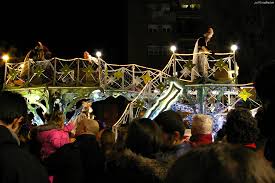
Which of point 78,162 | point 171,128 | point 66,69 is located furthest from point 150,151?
point 66,69

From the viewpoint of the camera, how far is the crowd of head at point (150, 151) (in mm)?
1437

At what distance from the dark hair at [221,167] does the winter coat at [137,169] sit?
5.15 ft

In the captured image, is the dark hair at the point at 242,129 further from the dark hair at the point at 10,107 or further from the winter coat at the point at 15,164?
the dark hair at the point at 10,107

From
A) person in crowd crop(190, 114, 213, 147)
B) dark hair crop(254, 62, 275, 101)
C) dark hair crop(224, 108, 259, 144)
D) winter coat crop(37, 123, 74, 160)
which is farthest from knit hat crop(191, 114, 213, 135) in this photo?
dark hair crop(254, 62, 275, 101)

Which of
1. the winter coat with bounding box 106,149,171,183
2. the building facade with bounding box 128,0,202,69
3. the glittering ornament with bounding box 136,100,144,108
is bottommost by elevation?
the winter coat with bounding box 106,149,171,183

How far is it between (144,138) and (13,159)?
1158 mm

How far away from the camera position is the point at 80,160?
15.6 ft

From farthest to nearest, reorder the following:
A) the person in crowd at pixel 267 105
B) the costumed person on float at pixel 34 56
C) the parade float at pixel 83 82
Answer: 1. the costumed person on float at pixel 34 56
2. the parade float at pixel 83 82
3. the person in crowd at pixel 267 105

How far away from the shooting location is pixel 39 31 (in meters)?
30.9

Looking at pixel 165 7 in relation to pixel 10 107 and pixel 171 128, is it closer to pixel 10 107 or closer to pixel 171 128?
pixel 171 128

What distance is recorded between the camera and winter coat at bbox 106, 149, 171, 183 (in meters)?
3.07

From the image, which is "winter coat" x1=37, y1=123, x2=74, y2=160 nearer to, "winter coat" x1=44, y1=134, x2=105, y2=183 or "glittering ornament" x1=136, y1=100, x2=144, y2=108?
"winter coat" x1=44, y1=134, x2=105, y2=183

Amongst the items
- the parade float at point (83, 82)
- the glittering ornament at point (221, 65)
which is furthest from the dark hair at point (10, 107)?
the parade float at point (83, 82)

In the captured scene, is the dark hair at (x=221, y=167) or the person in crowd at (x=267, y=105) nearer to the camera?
the dark hair at (x=221, y=167)
